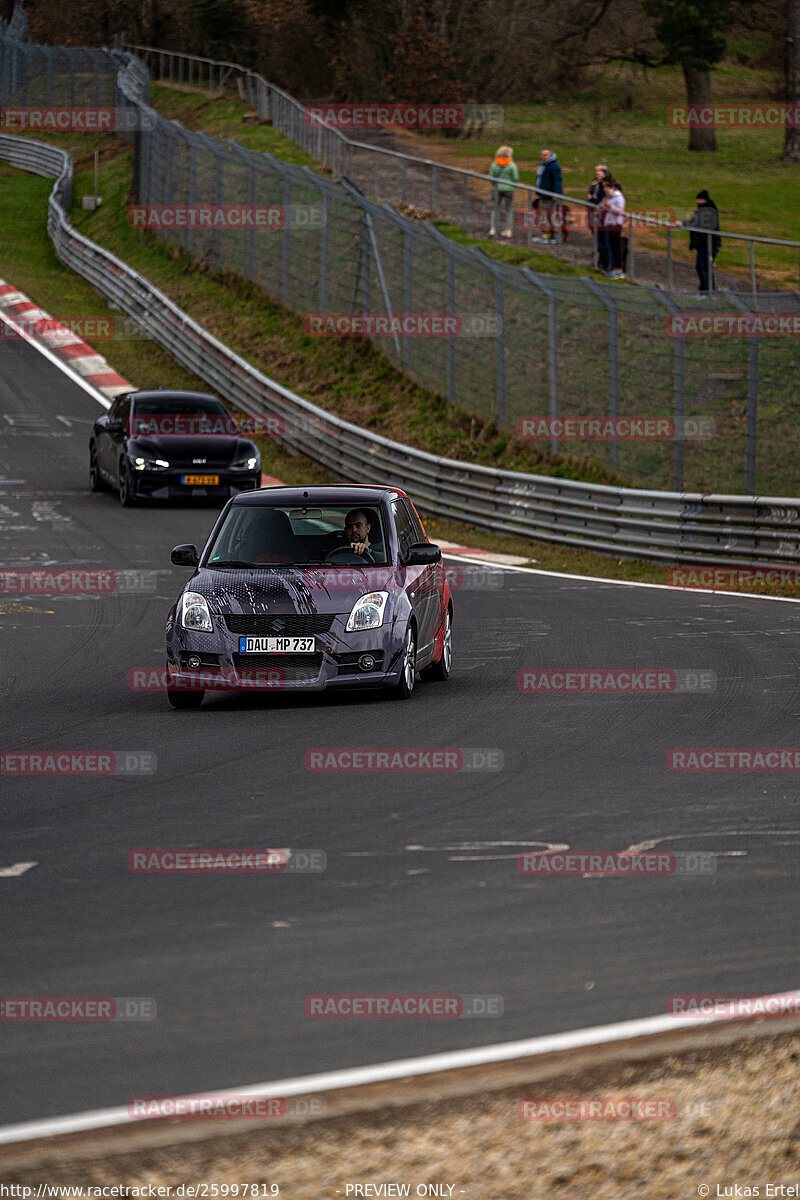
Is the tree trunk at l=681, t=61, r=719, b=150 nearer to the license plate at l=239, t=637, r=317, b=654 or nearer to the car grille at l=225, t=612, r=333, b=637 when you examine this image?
the car grille at l=225, t=612, r=333, b=637

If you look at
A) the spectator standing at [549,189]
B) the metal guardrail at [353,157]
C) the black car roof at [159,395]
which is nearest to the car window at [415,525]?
the metal guardrail at [353,157]

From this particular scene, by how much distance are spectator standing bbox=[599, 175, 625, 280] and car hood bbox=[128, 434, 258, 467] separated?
898 cm

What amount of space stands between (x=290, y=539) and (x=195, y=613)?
3.79 feet

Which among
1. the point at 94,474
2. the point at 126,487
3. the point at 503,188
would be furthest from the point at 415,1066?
the point at 503,188

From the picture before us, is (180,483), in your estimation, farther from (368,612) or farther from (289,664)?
(289,664)

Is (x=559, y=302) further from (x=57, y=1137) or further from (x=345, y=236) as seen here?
(x=57, y=1137)

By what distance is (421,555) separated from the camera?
12.3 meters

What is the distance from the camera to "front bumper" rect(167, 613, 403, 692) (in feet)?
36.9

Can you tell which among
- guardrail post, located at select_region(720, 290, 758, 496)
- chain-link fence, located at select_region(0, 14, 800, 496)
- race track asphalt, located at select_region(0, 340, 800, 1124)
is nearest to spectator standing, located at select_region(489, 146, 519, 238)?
chain-link fence, located at select_region(0, 14, 800, 496)

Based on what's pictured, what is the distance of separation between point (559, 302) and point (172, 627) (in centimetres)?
1437

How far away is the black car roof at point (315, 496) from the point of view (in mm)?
12508

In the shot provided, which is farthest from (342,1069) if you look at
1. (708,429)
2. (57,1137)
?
(708,429)

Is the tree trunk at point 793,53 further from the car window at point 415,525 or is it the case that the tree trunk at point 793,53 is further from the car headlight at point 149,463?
the car window at point 415,525

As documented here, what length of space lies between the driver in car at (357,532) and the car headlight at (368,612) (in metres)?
0.69
